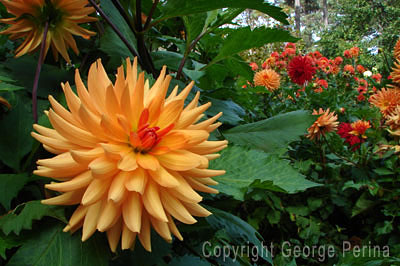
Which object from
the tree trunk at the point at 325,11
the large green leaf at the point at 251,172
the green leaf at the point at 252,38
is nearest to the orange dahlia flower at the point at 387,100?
the green leaf at the point at 252,38

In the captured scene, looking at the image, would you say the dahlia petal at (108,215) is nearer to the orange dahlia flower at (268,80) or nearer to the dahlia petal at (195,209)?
the dahlia petal at (195,209)

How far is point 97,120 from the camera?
0.38 meters

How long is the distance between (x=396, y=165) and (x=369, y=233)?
439 millimetres

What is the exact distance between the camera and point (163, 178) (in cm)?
37

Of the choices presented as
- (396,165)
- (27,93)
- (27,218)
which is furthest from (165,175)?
(396,165)

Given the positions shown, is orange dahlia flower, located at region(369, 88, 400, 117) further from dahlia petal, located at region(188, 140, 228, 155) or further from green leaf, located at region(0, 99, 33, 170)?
green leaf, located at region(0, 99, 33, 170)

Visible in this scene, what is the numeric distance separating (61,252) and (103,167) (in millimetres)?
126

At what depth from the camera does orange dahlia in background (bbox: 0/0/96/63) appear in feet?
1.86

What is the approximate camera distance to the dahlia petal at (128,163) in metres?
0.37

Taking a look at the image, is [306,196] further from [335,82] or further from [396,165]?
[335,82]

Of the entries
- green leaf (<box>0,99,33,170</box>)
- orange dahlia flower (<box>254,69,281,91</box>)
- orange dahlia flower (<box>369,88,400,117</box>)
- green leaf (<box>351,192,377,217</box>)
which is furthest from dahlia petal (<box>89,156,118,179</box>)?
orange dahlia flower (<box>254,69,281,91</box>)

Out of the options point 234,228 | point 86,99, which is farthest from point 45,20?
point 234,228

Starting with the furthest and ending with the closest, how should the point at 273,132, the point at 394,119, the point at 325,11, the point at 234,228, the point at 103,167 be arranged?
the point at 325,11 < the point at 394,119 < the point at 273,132 < the point at 234,228 < the point at 103,167

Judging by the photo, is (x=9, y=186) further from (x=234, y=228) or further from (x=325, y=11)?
(x=325, y=11)
